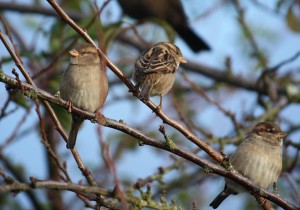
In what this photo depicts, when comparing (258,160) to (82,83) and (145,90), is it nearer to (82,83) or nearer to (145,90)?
(145,90)

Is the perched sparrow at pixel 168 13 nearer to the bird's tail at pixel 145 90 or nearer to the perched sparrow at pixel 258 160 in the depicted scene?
the perched sparrow at pixel 258 160

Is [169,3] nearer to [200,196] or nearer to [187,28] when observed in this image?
[187,28]

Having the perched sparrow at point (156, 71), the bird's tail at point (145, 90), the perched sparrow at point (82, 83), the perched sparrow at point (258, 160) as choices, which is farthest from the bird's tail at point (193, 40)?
the bird's tail at point (145, 90)

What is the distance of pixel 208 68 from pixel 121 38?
1.25m

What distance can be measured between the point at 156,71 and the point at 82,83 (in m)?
0.49

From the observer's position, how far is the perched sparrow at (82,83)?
11.9 ft

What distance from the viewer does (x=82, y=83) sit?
147 inches

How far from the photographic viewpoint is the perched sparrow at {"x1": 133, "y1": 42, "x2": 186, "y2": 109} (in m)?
3.79

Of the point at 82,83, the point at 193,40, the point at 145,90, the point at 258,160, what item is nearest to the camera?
the point at 145,90

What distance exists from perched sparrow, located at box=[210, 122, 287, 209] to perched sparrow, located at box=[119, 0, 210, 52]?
13.9 ft

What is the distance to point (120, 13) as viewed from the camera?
28.3ft

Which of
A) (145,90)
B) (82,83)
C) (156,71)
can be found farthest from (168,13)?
(145,90)

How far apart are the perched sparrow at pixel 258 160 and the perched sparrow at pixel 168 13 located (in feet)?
13.9

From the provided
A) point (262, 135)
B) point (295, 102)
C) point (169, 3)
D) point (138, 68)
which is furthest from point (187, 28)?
point (138, 68)
